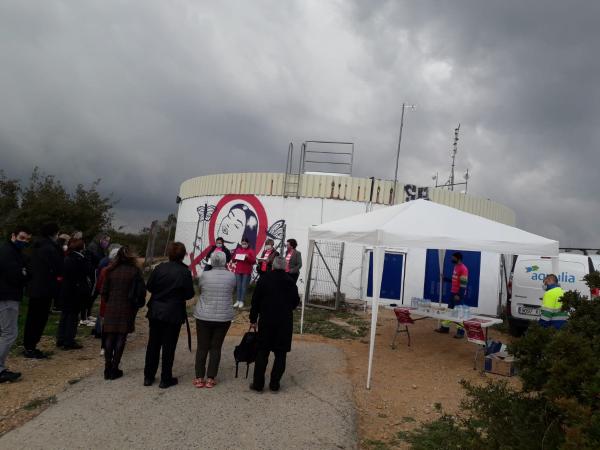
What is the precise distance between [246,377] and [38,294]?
9.73ft

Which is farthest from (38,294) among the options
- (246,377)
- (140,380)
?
(246,377)

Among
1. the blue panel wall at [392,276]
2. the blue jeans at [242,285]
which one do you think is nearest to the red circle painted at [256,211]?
the blue jeans at [242,285]

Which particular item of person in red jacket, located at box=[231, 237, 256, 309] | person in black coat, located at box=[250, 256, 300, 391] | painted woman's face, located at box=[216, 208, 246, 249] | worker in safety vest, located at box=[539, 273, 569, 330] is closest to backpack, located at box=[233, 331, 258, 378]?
person in black coat, located at box=[250, 256, 300, 391]

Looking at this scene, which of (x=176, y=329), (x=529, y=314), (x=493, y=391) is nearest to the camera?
(x=493, y=391)

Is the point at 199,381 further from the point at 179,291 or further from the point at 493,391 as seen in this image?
the point at 493,391

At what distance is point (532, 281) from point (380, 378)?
5.52 m

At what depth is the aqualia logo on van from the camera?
955 cm

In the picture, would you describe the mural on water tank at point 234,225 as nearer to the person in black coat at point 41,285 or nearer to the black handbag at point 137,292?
the person in black coat at point 41,285

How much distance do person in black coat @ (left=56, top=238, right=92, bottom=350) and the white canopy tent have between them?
3969mm

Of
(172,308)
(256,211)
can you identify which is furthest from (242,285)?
(172,308)

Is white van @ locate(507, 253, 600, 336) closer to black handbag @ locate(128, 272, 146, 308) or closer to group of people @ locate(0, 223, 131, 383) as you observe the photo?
black handbag @ locate(128, 272, 146, 308)

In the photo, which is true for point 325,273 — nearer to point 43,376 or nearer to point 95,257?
point 95,257

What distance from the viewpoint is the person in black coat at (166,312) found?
4.92m

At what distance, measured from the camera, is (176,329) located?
5.00 m
